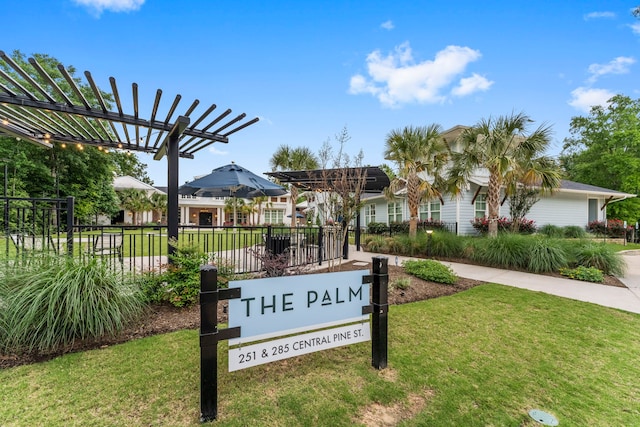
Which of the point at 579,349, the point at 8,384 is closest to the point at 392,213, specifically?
the point at 579,349

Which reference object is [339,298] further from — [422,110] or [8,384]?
[422,110]

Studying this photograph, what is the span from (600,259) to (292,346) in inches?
362

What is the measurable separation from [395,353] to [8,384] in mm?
3430

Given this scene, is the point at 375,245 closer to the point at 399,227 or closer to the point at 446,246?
the point at 446,246

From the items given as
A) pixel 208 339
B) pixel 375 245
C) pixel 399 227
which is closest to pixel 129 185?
pixel 399 227

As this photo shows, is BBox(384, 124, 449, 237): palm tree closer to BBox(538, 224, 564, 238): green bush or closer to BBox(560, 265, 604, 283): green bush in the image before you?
BBox(560, 265, 604, 283): green bush

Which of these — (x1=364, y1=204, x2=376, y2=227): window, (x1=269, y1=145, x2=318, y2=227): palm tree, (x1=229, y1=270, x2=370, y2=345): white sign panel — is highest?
(x1=269, y1=145, x2=318, y2=227): palm tree

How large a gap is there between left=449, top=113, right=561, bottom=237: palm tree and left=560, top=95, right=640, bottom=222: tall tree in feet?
61.1

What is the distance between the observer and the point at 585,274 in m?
6.66

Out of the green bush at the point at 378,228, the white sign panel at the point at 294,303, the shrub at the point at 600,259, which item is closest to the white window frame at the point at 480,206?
the green bush at the point at 378,228

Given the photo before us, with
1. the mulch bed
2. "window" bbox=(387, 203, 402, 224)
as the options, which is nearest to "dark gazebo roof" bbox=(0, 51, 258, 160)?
the mulch bed

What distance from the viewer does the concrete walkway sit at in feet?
16.6

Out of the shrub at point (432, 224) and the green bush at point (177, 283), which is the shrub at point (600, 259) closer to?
the shrub at point (432, 224)

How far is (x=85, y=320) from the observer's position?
290 centimetres
